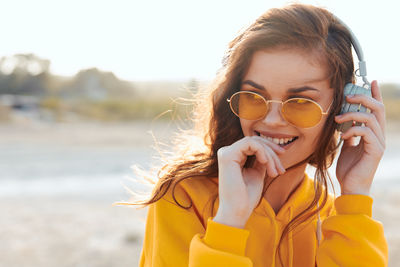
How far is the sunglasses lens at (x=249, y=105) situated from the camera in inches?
67.4

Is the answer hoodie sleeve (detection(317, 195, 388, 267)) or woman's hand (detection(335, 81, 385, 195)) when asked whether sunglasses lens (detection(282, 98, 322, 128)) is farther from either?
hoodie sleeve (detection(317, 195, 388, 267))

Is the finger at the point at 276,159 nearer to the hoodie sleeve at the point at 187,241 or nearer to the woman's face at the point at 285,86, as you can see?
the woman's face at the point at 285,86

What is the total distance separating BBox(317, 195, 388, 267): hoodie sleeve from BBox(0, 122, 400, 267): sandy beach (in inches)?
43.6

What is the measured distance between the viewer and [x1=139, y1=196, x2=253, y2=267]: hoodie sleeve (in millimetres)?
1508

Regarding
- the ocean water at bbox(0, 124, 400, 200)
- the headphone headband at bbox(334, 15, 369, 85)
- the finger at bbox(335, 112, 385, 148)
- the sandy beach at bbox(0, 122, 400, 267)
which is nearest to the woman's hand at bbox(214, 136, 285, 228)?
the finger at bbox(335, 112, 385, 148)

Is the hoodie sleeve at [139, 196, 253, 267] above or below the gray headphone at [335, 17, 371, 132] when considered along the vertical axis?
below

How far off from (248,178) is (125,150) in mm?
9754

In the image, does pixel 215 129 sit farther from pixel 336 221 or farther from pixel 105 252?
pixel 105 252

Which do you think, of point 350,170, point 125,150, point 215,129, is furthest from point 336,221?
point 125,150

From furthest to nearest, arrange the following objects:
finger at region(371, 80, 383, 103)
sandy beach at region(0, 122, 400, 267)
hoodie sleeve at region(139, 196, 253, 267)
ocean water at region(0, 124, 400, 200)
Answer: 1. ocean water at region(0, 124, 400, 200)
2. sandy beach at region(0, 122, 400, 267)
3. finger at region(371, 80, 383, 103)
4. hoodie sleeve at region(139, 196, 253, 267)

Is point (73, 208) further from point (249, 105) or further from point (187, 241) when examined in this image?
point (249, 105)

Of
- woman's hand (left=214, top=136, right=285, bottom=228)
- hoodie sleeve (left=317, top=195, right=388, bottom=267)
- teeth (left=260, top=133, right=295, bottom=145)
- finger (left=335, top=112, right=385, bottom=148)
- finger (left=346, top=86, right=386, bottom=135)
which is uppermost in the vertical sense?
finger (left=346, top=86, right=386, bottom=135)

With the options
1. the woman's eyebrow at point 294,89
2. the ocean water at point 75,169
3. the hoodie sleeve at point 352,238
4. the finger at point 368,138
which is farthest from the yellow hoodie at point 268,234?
the ocean water at point 75,169

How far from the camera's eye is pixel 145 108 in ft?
74.9
